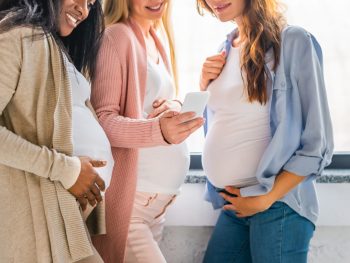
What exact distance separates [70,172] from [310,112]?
0.70m

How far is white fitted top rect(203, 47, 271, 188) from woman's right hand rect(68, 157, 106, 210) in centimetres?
45

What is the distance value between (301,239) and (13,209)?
816 millimetres

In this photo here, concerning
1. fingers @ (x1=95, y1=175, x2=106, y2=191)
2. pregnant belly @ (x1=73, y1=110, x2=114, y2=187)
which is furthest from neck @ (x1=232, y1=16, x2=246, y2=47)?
fingers @ (x1=95, y1=175, x2=106, y2=191)

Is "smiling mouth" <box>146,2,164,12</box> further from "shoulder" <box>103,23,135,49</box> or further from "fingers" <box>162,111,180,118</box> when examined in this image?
"fingers" <box>162,111,180,118</box>

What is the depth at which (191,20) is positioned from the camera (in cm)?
196

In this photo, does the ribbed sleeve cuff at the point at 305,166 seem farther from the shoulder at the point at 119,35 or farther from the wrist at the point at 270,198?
the shoulder at the point at 119,35

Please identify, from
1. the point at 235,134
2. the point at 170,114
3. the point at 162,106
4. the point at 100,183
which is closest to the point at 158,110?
the point at 162,106

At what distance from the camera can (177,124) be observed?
1.39 metres

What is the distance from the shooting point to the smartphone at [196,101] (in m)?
1.34

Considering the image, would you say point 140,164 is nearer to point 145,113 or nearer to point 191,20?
point 145,113

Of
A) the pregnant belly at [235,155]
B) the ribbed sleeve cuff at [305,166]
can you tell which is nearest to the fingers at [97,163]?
the pregnant belly at [235,155]

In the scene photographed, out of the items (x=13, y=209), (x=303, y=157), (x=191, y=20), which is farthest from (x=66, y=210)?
(x=191, y=20)

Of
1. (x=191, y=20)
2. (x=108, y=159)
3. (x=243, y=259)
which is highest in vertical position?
(x=191, y=20)

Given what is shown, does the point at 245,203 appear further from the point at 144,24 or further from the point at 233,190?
the point at 144,24
